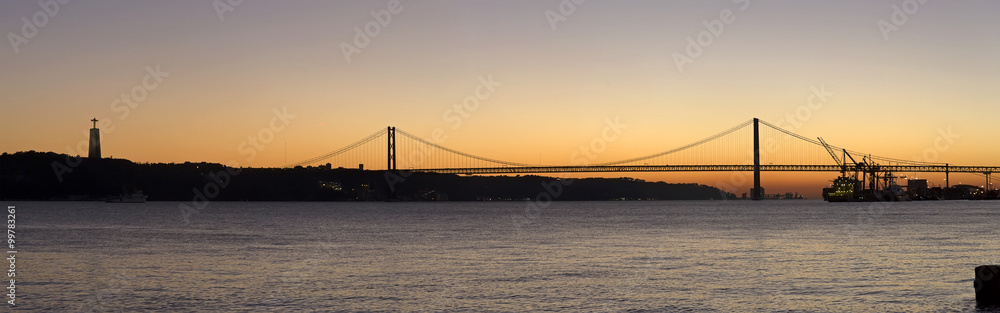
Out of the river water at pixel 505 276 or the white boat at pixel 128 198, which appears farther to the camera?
the white boat at pixel 128 198

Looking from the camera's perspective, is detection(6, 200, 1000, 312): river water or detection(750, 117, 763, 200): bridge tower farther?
detection(750, 117, 763, 200): bridge tower

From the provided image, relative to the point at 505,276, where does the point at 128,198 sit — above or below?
above

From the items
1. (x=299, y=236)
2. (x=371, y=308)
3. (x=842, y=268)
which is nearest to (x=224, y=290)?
(x=371, y=308)

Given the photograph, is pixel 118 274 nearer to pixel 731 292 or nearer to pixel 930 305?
pixel 731 292

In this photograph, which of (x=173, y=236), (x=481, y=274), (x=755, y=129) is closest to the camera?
(x=481, y=274)

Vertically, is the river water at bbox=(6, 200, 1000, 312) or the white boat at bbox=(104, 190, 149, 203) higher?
the white boat at bbox=(104, 190, 149, 203)

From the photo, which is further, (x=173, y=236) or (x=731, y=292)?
(x=173, y=236)

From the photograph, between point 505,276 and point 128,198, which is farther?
point 128,198

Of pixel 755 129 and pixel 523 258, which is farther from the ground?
pixel 755 129

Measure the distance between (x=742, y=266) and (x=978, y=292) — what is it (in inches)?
418

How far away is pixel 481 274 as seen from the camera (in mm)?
28031

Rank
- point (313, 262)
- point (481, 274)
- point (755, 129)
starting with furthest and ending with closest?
point (755, 129)
point (313, 262)
point (481, 274)

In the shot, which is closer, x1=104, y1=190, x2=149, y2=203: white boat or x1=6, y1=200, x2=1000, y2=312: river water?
x1=6, y1=200, x2=1000, y2=312: river water

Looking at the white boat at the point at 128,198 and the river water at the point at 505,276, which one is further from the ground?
the white boat at the point at 128,198
